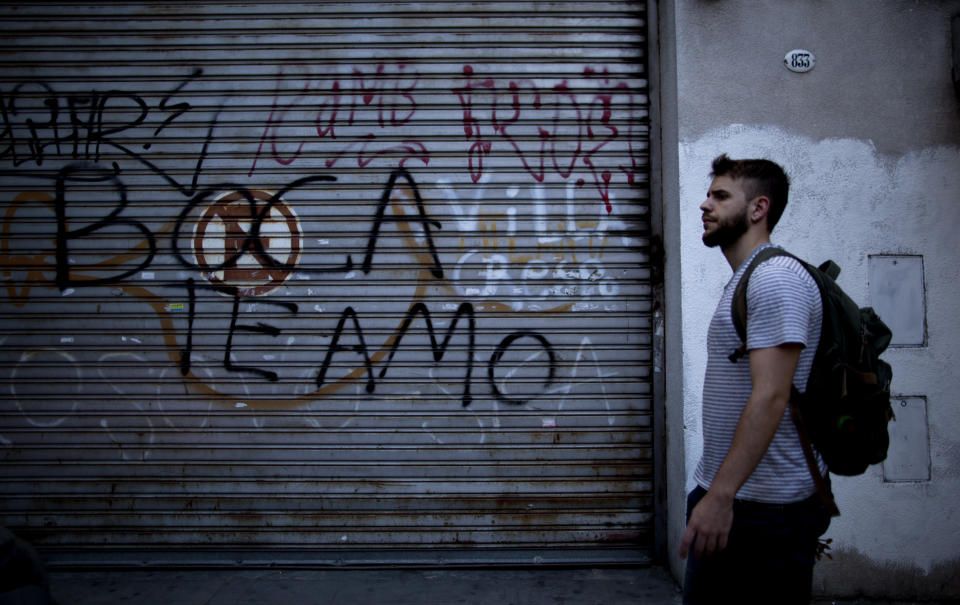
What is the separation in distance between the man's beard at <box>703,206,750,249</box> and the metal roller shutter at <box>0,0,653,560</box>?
1.85 meters

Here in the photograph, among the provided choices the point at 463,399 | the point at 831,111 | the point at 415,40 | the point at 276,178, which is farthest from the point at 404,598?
the point at 831,111

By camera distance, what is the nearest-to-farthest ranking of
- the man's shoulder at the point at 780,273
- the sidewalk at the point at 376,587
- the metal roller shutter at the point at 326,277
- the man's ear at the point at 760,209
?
the man's shoulder at the point at 780,273 < the man's ear at the point at 760,209 < the sidewalk at the point at 376,587 < the metal roller shutter at the point at 326,277

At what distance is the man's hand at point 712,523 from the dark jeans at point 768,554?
8 cm

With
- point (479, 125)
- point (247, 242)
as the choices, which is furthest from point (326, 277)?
point (479, 125)

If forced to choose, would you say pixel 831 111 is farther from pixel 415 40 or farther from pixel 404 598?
pixel 404 598

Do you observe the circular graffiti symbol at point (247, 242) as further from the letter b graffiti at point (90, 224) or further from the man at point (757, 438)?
the man at point (757, 438)

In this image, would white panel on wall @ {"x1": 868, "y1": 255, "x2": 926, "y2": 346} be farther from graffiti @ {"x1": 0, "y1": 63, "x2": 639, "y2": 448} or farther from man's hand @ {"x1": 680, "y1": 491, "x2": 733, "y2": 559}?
man's hand @ {"x1": 680, "y1": 491, "x2": 733, "y2": 559}

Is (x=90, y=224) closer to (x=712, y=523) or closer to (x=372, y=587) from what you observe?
(x=372, y=587)

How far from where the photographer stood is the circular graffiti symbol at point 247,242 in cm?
396

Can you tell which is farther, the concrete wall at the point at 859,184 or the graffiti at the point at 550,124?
the graffiti at the point at 550,124

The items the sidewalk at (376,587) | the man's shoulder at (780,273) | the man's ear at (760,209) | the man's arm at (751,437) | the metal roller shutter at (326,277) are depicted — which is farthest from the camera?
the metal roller shutter at (326,277)

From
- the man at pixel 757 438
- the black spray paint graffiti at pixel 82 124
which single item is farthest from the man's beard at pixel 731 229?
the black spray paint graffiti at pixel 82 124

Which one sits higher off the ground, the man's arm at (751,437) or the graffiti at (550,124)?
the graffiti at (550,124)

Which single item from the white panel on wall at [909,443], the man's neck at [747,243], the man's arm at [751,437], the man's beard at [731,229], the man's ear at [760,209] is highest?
the man's ear at [760,209]
